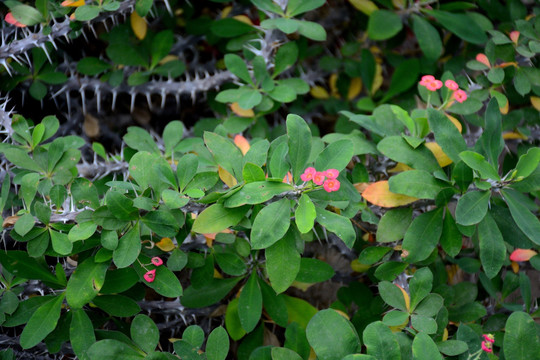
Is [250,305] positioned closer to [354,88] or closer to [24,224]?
[24,224]

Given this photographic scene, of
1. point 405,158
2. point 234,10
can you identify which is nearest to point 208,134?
point 405,158

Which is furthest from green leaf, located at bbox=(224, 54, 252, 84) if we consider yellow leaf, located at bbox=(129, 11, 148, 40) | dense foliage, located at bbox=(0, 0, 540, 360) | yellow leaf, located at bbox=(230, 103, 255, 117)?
yellow leaf, located at bbox=(129, 11, 148, 40)

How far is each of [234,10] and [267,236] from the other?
1.43 metres

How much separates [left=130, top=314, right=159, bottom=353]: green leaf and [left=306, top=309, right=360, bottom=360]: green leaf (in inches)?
16.7

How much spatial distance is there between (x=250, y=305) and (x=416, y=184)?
595 millimetres

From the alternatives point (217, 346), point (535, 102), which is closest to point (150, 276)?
point (217, 346)

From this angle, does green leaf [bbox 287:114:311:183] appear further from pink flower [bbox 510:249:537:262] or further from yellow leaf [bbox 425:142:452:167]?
pink flower [bbox 510:249:537:262]

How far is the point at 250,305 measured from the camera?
1464 mm

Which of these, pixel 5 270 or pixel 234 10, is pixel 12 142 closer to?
pixel 5 270

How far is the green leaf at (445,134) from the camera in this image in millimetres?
1383

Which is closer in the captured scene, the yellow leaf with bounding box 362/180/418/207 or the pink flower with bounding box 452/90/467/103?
the yellow leaf with bounding box 362/180/418/207

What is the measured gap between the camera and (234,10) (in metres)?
2.25

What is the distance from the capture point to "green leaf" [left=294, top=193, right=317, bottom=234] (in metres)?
1.12

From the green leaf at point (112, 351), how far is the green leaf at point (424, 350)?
70 centimetres
